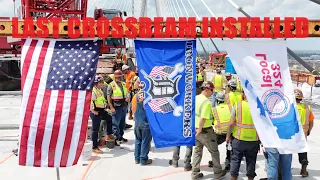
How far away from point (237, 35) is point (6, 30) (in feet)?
10.5

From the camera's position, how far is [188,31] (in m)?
4.60

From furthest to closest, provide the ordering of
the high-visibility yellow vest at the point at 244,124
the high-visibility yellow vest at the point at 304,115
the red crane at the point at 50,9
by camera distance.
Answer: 1. the red crane at the point at 50,9
2. the high-visibility yellow vest at the point at 304,115
3. the high-visibility yellow vest at the point at 244,124

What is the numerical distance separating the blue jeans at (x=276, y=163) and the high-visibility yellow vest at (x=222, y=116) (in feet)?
3.22

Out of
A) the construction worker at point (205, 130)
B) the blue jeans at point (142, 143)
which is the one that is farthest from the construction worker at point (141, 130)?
the construction worker at point (205, 130)

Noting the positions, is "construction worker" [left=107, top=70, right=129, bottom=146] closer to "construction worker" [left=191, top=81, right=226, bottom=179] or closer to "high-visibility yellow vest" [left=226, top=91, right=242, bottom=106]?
"high-visibility yellow vest" [left=226, top=91, right=242, bottom=106]

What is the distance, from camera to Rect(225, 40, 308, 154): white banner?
4578mm

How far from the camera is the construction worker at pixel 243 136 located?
17.2 feet

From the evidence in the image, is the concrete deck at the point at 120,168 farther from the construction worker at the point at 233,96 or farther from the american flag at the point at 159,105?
the american flag at the point at 159,105

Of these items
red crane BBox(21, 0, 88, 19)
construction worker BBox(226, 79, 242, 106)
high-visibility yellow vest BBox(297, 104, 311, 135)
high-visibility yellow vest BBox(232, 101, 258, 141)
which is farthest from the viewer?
red crane BBox(21, 0, 88, 19)

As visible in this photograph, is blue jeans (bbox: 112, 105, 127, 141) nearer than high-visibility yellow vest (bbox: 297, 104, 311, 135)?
No

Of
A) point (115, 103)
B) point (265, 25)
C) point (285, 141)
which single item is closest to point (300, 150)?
point (285, 141)

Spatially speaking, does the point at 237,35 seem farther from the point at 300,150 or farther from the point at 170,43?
the point at 300,150

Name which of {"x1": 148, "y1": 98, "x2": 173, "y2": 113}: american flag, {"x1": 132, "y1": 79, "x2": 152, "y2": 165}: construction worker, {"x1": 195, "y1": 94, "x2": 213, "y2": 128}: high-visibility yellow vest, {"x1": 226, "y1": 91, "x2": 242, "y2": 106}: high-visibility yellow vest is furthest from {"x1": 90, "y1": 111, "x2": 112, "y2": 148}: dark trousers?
{"x1": 148, "y1": 98, "x2": 173, "y2": 113}: american flag

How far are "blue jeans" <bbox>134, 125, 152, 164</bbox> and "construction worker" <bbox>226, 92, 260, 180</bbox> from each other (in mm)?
1776
